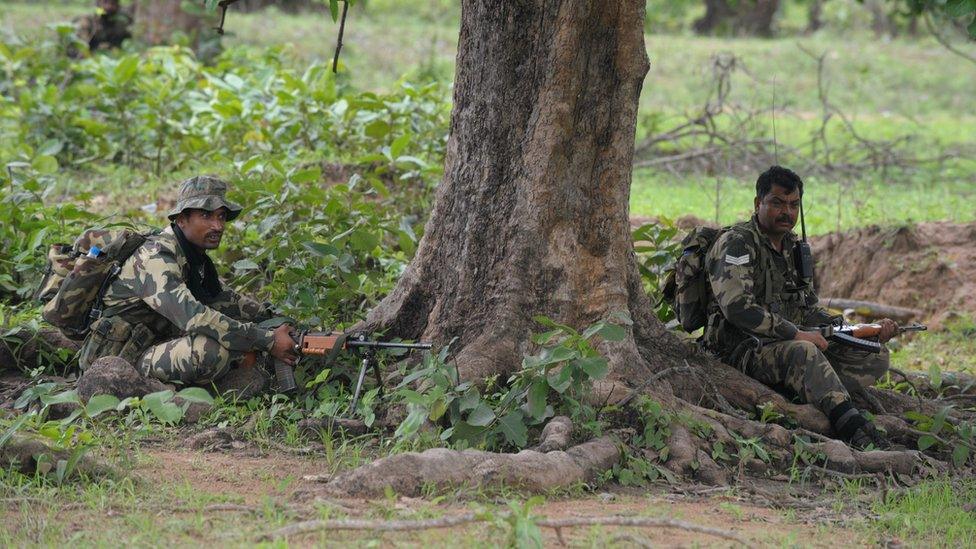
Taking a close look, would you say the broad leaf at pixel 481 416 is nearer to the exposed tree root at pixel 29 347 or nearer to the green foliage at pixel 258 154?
the green foliage at pixel 258 154

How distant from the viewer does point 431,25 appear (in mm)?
21188

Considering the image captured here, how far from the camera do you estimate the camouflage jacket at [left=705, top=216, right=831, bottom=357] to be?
5703 millimetres

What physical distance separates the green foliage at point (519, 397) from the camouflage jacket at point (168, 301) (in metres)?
1.01

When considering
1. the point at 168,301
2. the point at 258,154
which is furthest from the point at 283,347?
the point at 258,154

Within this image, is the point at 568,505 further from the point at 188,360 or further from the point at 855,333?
the point at 855,333

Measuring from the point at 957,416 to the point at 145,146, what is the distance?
679 cm

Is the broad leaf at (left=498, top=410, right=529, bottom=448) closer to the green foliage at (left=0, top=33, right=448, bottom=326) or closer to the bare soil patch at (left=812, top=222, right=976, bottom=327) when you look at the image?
the green foliage at (left=0, top=33, right=448, bottom=326)

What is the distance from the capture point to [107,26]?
14.2 m

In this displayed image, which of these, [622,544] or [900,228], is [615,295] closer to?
[622,544]

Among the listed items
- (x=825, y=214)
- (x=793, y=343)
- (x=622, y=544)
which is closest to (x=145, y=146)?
(x=825, y=214)

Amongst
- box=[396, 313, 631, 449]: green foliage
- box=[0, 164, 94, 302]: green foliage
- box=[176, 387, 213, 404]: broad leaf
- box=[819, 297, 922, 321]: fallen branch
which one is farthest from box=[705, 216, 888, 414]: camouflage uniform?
box=[0, 164, 94, 302]: green foliage

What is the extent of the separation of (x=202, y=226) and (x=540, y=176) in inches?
61.4

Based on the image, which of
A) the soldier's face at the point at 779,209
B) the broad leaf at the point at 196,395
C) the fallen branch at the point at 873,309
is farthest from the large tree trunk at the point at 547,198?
the fallen branch at the point at 873,309

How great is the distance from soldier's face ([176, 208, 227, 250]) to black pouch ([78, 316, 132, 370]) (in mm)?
492
